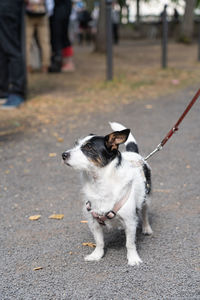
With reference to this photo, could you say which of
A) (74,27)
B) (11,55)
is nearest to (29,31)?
(11,55)

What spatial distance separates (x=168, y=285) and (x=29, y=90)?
7568mm

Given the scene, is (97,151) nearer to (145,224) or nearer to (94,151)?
(94,151)

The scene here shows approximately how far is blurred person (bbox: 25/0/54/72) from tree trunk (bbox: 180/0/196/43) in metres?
8.51

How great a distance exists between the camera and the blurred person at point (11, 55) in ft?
25.8

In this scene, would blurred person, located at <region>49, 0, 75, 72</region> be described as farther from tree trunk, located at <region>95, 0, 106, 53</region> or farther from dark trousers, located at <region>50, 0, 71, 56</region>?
tree trunk, located at <region>95, 0, 106, 53</region>

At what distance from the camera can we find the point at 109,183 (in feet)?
10.2

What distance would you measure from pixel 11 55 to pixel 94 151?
568 cm

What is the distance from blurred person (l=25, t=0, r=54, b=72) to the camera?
1116cm

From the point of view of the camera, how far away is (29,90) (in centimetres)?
994

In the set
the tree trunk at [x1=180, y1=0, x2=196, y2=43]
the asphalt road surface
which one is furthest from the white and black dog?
the tree trunk at [x1=180, y1=0, x2=196, y2=43]

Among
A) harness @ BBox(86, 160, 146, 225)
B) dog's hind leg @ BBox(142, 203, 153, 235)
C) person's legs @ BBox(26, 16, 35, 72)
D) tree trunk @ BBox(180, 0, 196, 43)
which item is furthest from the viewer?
tree trunk @ BBox(180, 0, 196, 43)

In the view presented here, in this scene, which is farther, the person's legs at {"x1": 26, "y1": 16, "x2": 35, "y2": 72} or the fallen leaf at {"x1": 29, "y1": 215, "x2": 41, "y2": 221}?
the person's legs at {"x1": 26, "y1": 16, "x2": 35, "y2": 72}

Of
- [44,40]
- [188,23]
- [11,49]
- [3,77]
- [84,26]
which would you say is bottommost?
[84,26]

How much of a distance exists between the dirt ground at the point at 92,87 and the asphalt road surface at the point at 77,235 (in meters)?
1.32
